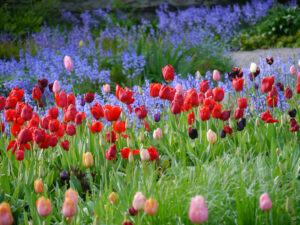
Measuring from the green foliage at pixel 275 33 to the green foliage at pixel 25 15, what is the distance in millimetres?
4764

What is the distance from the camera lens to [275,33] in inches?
410

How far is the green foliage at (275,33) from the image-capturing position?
9930 millimetres

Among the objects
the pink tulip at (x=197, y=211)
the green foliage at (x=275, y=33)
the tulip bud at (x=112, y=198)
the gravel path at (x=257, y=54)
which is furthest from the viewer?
the green foliage at (x=275, y=33)

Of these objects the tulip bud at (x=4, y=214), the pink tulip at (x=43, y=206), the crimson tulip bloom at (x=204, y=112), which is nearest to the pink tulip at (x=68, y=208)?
the pink tulip at (x=43, y=206)

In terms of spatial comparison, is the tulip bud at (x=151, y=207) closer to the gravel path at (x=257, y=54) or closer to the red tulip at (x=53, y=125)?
the red tulip at (x=53, y=125)

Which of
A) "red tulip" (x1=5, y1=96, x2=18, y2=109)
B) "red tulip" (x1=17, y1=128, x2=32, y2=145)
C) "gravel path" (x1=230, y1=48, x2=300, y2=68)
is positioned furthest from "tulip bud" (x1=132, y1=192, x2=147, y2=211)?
"gravel path" (x1=230, y1=48, x2=300, y2=68)

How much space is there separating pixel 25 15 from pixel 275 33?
6.02 metres

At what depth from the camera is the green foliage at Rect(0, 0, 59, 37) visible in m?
9.46

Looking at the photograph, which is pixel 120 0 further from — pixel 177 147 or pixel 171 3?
pixel 177 147

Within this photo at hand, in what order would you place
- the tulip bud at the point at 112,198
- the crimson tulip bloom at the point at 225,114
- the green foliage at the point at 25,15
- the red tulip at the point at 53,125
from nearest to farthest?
the tulip bud at the point at 112,198, the red tulip at the point at 53,125, the crimson tulip bloom at the point at 225,114, the green foliage at the point at 25,15

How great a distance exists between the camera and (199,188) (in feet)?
6.93

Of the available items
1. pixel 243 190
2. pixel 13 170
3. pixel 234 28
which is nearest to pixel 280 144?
pixel 243 190

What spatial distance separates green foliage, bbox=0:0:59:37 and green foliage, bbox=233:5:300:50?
4764 millimetres

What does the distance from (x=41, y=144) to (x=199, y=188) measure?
0.94m
